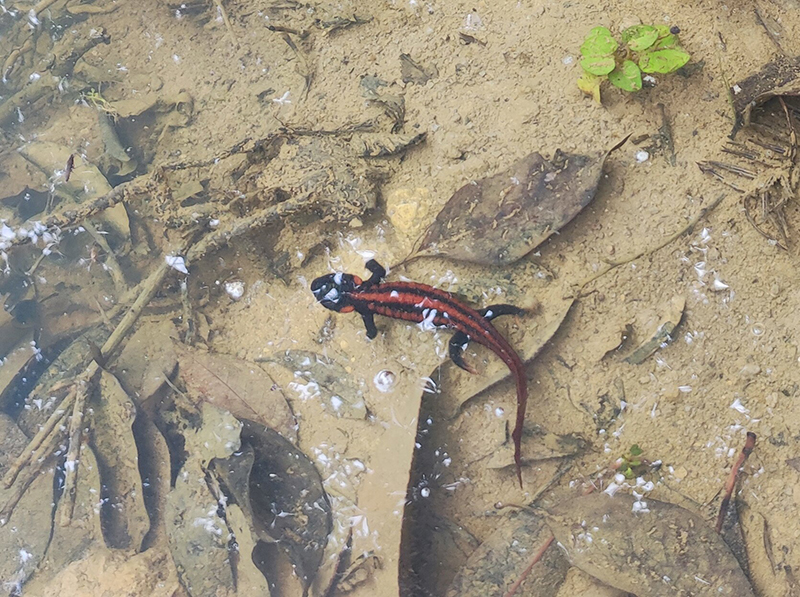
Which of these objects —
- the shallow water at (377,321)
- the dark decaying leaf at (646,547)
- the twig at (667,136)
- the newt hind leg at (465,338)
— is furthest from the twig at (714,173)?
the dark decaying leaf at (646,547)

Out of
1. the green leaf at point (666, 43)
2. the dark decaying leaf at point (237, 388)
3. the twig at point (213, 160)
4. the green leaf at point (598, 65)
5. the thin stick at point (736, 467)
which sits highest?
the green leaf at point (666, 43)

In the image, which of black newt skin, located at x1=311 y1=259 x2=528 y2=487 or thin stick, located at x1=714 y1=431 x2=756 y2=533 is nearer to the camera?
thin stick, located at x1=714 y1=431 x2=756 y2=533

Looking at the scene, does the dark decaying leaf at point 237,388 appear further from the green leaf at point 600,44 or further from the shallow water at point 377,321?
the green leaf at point 600,44

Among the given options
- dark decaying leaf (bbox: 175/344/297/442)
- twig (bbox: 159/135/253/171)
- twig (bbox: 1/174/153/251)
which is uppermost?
twig (bbox: 159/135/253/171)

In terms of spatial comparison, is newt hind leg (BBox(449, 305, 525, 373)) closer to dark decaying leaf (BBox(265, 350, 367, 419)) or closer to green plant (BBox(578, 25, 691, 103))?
dark decaying leaf (BBox(265, 350, 367, 419))

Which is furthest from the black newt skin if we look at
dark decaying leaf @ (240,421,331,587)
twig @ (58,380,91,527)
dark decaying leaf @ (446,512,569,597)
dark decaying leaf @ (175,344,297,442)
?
twig @ (58,380,91,527)

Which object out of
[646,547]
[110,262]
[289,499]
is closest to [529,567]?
[646,547]
